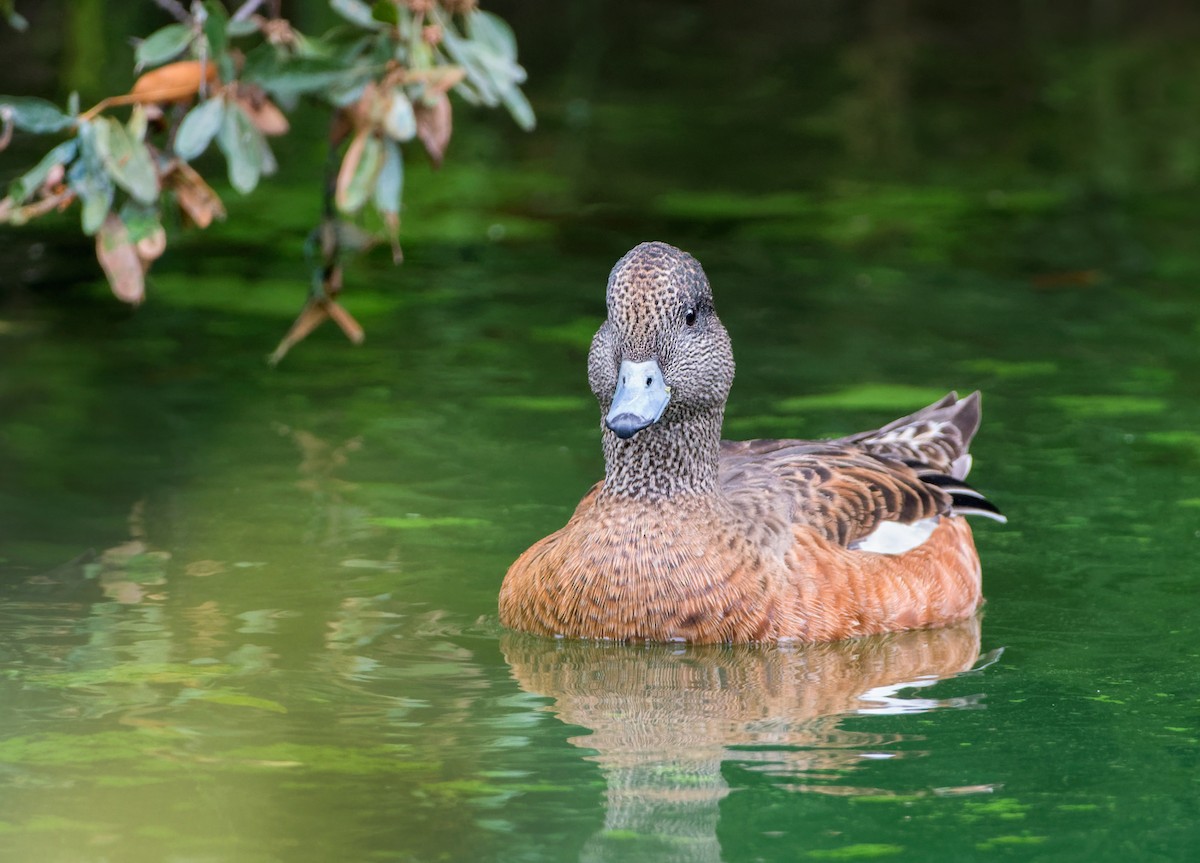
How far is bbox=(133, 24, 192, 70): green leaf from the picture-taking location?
6676 millimetres

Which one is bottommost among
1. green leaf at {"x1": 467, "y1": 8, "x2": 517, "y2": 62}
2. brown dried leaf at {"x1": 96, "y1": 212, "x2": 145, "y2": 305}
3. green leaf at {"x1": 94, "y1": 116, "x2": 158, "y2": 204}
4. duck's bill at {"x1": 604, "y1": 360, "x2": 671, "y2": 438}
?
duck's bill at {"x1": 604, "y1": 360, "x2": 671, "y2": 438}

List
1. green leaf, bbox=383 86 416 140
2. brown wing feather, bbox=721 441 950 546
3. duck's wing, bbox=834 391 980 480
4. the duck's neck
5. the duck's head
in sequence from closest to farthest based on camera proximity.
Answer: green leaf, bbox=383 86 416 140, the duck's head, the duck's neck, brown wing feather, bbox=721 441 950 546, duck's wing, bbox=834 391 980 480

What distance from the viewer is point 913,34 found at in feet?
79.9

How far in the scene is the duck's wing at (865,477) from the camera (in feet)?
26.2

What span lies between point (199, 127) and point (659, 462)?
6.71ft

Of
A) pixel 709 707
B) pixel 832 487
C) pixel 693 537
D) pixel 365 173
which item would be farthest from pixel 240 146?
pixel 832 487

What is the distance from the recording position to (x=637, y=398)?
23.7ft

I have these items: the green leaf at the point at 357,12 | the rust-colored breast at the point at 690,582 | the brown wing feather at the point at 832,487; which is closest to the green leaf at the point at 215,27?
the green leaf at the point at 357,12

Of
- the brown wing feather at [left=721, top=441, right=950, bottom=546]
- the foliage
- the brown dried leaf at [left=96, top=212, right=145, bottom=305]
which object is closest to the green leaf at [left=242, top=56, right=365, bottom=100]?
the foliage

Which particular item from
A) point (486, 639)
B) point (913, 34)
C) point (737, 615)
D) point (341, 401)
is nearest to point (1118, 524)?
point (737, 615)

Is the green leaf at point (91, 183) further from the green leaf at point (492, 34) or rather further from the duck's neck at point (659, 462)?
the duck's neck at point (659, 462)

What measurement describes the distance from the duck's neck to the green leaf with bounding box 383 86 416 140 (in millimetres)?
1594

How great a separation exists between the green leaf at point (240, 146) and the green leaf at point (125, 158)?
25cm

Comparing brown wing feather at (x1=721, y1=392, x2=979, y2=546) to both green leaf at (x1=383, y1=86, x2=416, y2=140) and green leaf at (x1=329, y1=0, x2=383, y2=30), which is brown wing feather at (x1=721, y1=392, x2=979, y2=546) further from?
green leaf at (x1=329, y1=0, x2=383, y2=30)
